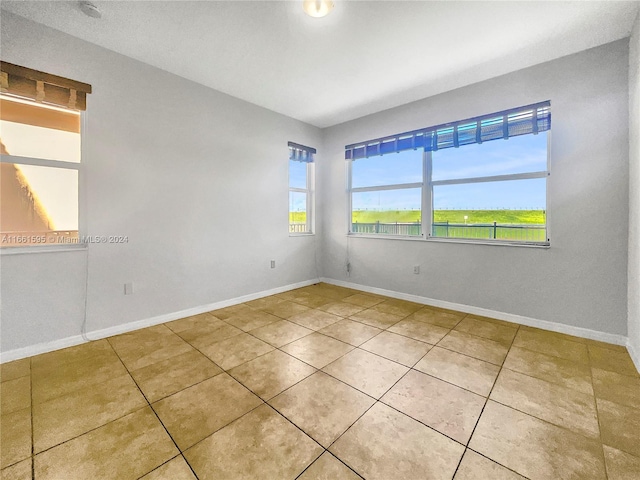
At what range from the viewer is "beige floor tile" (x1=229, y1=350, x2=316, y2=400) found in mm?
1833

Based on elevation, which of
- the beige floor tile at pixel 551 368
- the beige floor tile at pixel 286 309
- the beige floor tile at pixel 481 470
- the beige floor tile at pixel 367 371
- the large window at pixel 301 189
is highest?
the large window at pixel 301 189

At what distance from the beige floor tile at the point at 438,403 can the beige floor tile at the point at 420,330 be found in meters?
0.69

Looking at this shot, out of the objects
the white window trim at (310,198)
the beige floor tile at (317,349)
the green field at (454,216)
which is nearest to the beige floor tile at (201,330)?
the beige floor tile at (317,349)

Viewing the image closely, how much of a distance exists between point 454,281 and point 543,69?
7.93 feet

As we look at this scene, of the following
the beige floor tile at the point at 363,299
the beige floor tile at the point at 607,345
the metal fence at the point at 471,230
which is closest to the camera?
the beige floor tile at the point at 607,345

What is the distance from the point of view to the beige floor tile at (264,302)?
3.56 meters

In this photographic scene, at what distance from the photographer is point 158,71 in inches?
113

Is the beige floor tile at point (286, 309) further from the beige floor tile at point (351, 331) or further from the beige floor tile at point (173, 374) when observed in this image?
the beige floor tile at point (173, 374)

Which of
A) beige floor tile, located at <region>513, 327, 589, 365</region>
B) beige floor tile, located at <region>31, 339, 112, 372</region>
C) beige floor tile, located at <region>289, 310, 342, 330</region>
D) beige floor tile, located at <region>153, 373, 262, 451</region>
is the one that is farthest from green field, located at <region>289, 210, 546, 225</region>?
beige floor tile, located at <region>153, 373, 262, 451</region>

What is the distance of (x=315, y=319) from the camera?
3.10 meters

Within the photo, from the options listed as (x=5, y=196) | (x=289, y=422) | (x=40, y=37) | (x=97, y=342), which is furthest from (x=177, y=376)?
(x=40, y=37)

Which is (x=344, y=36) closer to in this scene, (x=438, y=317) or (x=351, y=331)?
(x=351, y=331)

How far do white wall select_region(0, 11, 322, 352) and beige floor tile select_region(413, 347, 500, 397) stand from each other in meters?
2.51

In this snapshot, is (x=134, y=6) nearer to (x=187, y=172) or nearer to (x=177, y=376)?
(x=187, y=172)
